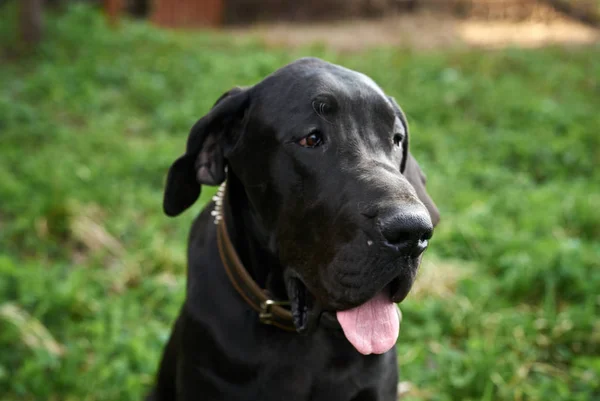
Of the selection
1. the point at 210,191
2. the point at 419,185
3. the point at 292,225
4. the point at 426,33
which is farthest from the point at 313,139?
the point at 426,33

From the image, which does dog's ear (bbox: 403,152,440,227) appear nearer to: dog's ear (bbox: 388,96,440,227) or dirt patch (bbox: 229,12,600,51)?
dog's ear (bbox: 388,96,440,227)

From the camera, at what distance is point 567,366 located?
364 centimetres

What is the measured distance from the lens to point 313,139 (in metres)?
2.30

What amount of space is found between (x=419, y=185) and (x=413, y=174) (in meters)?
0.05

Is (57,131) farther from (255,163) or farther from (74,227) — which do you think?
(255,163)

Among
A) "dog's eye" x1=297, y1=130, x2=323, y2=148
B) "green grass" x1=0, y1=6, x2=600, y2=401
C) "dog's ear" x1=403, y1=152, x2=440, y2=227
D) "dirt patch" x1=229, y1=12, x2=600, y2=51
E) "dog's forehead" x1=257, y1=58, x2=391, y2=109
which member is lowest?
"dirt patch" x1=229, y1=12, x2=600, y2=51

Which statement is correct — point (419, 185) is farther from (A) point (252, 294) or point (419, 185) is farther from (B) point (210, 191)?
(B) point (210, 191)

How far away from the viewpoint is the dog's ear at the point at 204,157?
8.14 ft

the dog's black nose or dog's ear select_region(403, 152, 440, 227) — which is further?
dog's ear select_region(403, 152, 440, 227)

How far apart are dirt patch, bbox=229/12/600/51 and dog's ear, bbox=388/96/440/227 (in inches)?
280

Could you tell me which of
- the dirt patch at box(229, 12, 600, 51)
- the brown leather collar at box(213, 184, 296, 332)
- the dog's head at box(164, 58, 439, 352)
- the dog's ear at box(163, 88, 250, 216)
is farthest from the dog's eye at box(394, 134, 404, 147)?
the dirt patch at box(229, 12, 600, 51)

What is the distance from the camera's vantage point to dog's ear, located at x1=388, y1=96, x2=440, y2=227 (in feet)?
8.52

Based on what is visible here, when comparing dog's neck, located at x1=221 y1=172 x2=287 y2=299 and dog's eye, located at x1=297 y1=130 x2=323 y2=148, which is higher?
dog's eye, located at x1=297 y1=130 x2=323 y2=148

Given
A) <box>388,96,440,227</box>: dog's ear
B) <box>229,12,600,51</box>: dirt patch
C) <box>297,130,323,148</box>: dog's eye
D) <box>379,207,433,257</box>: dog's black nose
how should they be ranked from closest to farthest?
<box>379,207,433,257</box>: dog's black nose, <box>297,130,323,148</box>: dog's eye, <box>388,96,440,227</box>: dog's ear, <box>229,12,600,51</box>: dirt patch
